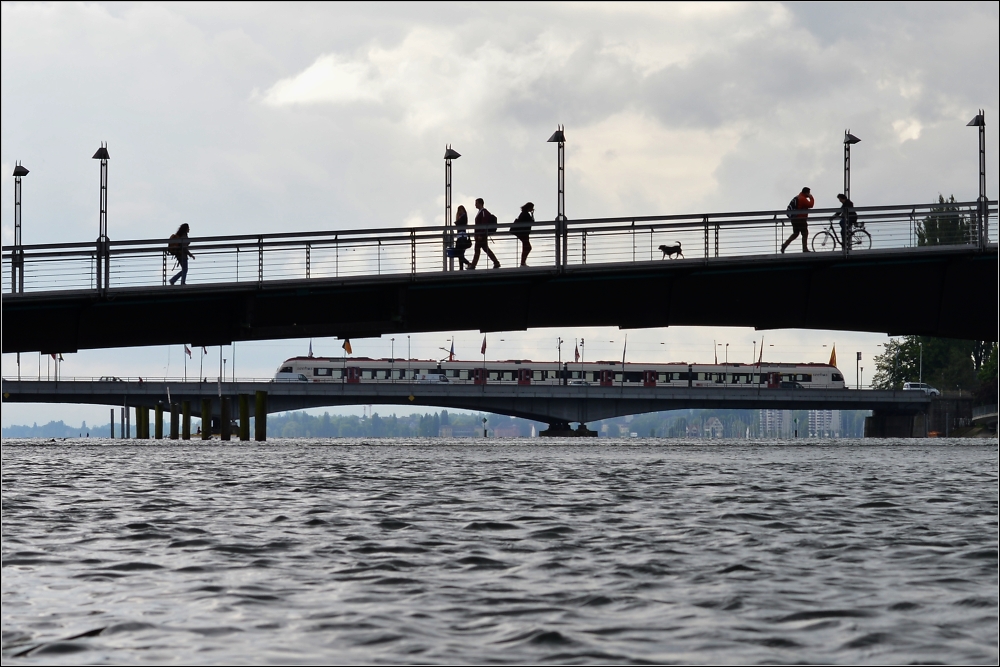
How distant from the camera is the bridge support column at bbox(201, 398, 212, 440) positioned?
8894 centimetres

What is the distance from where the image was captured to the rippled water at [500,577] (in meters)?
8.12

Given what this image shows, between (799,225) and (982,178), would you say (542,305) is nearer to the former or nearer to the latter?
(799,225)

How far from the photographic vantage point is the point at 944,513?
701 inches

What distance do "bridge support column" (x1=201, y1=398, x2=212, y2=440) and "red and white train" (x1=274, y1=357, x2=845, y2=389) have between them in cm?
1402

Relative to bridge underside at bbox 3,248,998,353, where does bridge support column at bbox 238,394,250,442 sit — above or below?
below

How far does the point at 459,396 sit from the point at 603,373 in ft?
65.8

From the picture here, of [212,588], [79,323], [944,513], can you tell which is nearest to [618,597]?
[212,588]

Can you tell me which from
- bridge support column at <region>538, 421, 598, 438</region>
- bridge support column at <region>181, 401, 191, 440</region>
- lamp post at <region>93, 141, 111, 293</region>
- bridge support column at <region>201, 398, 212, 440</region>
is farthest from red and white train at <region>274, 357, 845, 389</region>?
lamp post at <region>93, 141, 111, 293</region>

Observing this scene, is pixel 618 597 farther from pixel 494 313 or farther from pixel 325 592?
pixel 494 313

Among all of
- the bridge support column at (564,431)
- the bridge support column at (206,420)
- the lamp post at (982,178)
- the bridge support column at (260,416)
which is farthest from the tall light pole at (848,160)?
the bridge support column at (564,431)

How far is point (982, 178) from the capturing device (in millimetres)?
40844

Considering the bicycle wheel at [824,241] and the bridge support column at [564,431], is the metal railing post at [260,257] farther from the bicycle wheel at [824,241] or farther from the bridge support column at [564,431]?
the bridge support column at [564,431]

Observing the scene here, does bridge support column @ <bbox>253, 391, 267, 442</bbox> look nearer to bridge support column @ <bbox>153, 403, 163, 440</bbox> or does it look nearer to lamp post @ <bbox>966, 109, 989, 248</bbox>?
bridge support column @ <bbox>153, 403, 163, 440</bbox>

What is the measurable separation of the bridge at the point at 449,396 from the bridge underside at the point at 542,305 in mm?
65663
